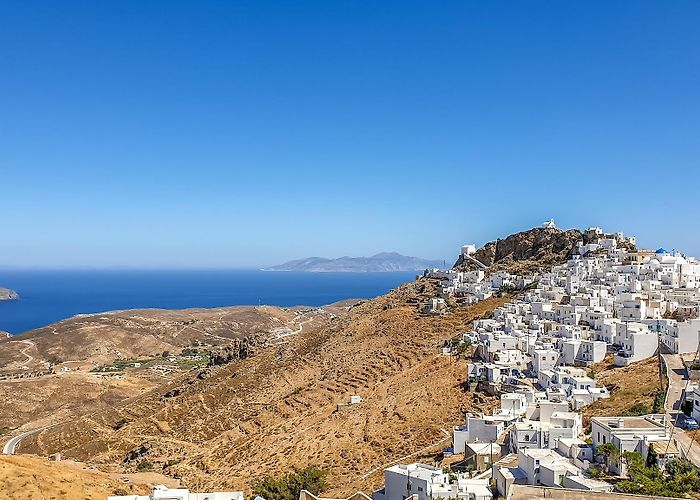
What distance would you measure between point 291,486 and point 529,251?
54718 millimetres

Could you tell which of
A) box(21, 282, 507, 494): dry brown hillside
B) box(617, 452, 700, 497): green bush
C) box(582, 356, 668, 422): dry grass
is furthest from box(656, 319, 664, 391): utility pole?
box(617, 452, 700, 497): green bush

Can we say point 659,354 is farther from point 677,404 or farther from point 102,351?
point 102,351

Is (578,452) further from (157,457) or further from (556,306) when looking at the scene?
(556,306)

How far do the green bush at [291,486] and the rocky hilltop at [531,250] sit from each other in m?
44.2

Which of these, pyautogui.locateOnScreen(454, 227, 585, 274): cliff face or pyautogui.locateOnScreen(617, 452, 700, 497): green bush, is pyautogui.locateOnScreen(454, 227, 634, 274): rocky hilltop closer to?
pyautogui.locateOnScreen(454, 227, 585, 274): cliff face

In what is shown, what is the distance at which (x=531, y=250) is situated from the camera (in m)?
71.6

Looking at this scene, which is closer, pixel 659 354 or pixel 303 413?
pixel 659 354

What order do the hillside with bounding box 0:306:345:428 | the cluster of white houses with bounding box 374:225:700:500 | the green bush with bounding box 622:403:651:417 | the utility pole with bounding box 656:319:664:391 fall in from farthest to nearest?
the hillside with bounding box 0:306:345:428 → the utility pole with bounding box 656:319:664:391 → the green bush with bounding box 622:403:651:417 → the cluster of white houses with bounding box 374:225:700:500

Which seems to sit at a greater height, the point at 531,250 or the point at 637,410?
the point at 531,250

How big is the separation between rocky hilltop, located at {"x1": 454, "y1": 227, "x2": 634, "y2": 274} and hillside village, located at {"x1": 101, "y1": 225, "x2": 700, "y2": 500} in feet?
4.40

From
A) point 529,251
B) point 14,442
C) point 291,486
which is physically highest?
point 529,251

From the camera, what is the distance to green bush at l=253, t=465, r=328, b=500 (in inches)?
907

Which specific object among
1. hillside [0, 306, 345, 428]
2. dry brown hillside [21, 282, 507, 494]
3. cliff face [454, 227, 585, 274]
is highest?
cliff face [454, 227, 585, 274]

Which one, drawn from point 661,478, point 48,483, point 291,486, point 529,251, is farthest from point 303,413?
point 529,251
